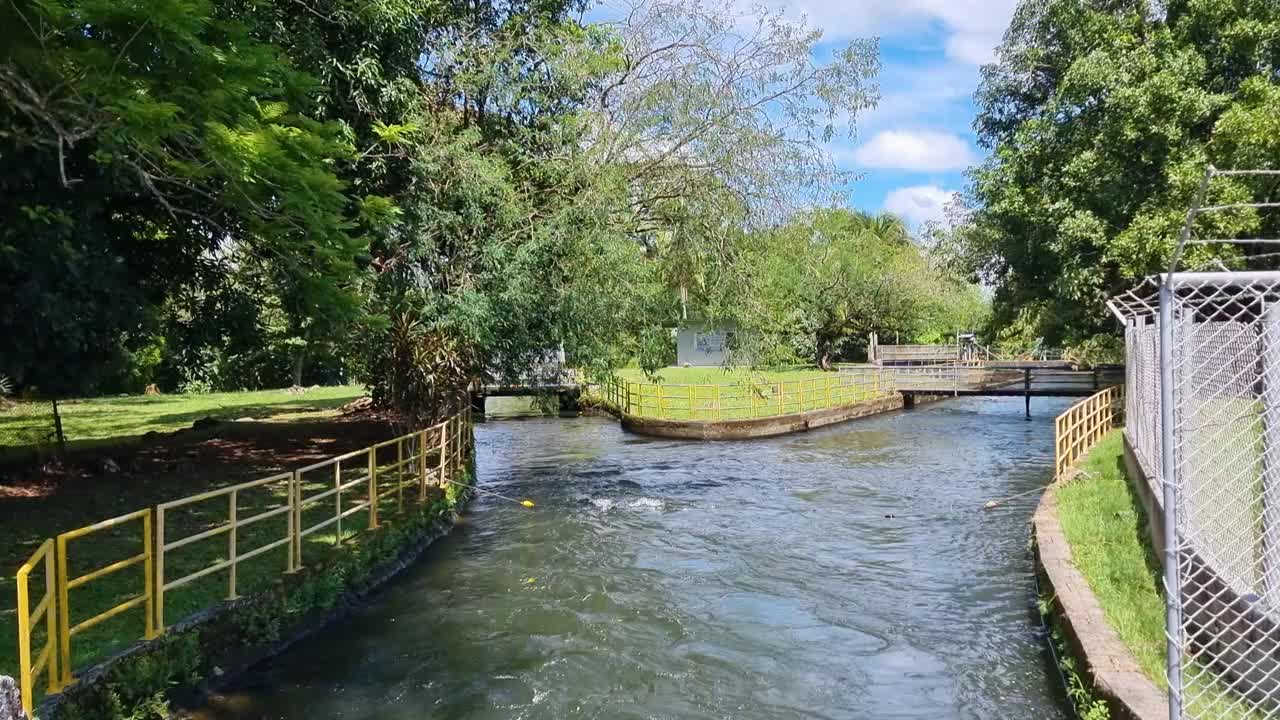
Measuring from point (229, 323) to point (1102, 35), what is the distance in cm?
1945

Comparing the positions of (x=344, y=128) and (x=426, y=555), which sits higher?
(x=344, y=128)

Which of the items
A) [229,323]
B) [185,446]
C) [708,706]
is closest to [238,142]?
[708,706]

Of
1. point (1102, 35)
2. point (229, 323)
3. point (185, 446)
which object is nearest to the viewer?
point (229, 323)

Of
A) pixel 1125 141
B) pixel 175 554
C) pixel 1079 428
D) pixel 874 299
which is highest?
pixel 1125 141

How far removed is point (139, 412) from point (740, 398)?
1716cm

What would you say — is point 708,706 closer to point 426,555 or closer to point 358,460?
point 426,555

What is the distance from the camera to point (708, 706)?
7020 millimetres

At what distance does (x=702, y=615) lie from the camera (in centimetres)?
927

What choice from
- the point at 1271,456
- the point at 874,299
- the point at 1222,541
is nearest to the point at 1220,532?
the point at 1222,541

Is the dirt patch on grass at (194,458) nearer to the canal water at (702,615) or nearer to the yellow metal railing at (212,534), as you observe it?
the canal water at (702,615)

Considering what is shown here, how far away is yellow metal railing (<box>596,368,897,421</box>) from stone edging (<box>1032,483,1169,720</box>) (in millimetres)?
15081

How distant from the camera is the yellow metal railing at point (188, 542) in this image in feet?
18.3

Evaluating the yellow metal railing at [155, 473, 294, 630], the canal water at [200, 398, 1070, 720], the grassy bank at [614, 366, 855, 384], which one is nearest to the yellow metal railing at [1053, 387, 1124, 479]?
the canal water at [200, 398, 1070, 720]

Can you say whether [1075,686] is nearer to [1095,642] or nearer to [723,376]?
[1095,642]
